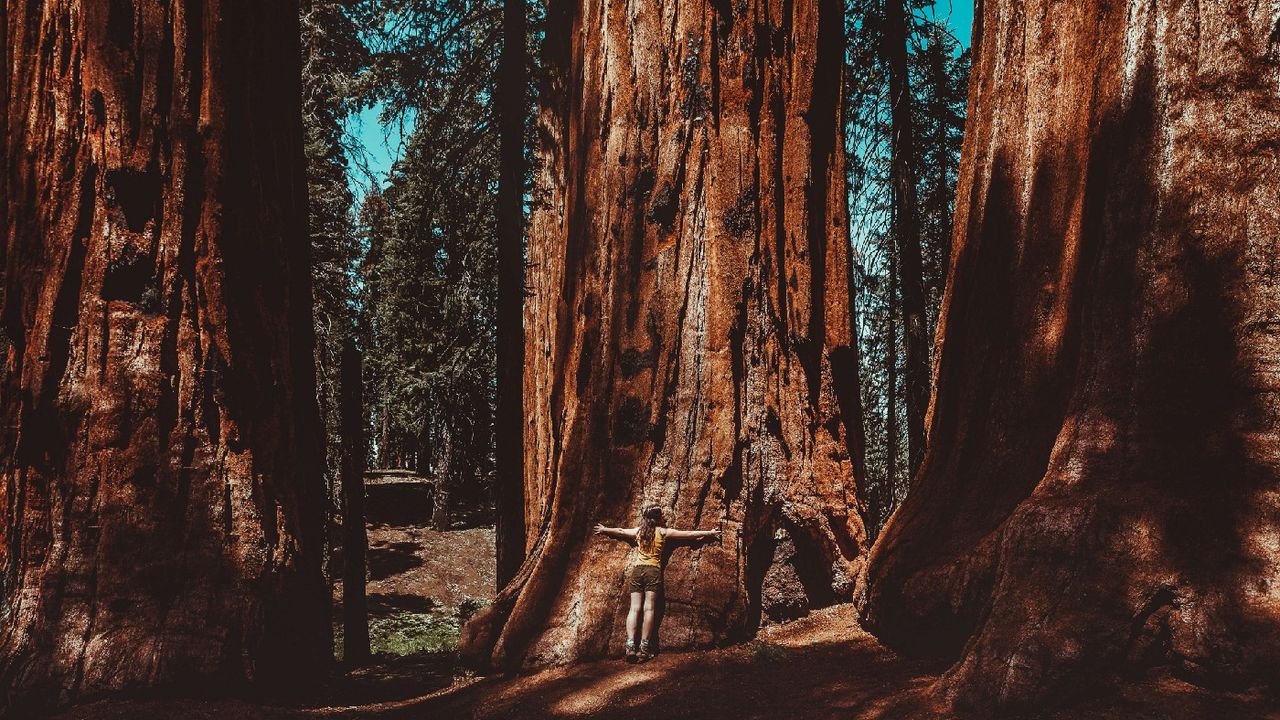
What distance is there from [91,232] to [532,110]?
304 inches

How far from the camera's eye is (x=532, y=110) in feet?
38.3

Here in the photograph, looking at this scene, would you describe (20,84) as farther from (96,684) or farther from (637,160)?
(637,160)

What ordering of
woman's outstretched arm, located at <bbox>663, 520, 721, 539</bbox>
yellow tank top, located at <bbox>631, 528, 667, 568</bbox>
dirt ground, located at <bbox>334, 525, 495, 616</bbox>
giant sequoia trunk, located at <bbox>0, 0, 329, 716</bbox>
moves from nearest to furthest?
giant sequoia trunk, located at <bbox>0, 0, 329, 716</bbox> < yellow tank top, located at <bbox>631, 528, 667, 568</bbox> < woman's outstretched arm, located at <bbox>663, 520, 721, 539</bbox> < dirt ground, located at <bbox>334, 525, 495, 616</bbox>

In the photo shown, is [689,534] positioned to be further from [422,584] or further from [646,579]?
[422,584]

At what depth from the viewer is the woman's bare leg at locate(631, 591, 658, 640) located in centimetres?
574

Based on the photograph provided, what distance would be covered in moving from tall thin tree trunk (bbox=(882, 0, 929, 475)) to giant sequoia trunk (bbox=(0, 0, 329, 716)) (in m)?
8.99

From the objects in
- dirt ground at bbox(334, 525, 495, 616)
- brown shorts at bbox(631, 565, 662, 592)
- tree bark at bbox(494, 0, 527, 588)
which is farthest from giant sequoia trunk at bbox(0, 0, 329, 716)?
dirt ground at bbox(334, 525, 495, 616)

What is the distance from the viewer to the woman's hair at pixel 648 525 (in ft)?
19.5

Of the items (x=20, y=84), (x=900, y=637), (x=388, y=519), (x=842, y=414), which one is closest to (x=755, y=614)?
(x=900, y=637)

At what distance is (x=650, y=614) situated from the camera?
5.78m

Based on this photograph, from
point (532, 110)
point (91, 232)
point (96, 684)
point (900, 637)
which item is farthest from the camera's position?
point (532, 110)

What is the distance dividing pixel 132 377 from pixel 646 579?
336cm

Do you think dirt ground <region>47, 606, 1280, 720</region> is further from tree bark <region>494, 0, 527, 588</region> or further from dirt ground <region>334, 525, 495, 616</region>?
dirt ground <region>334, 525, 495, 616</region>

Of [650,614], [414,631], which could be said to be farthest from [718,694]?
[414,631]
